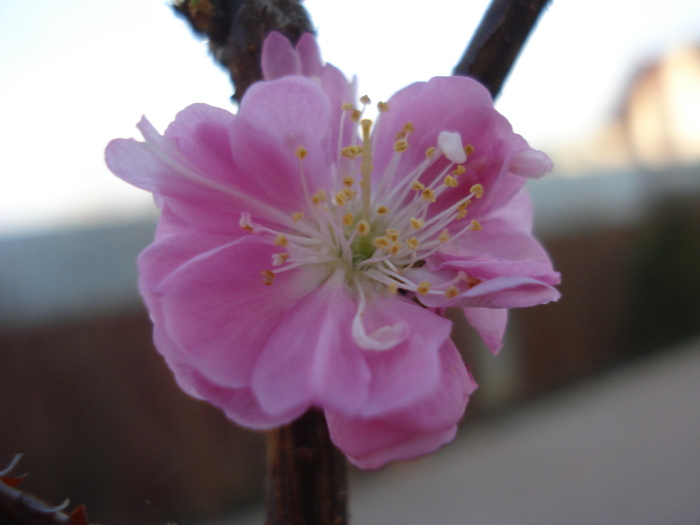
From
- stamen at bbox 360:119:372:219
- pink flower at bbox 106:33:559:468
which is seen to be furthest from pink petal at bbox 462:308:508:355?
stamen at bbox 360:119:372:219

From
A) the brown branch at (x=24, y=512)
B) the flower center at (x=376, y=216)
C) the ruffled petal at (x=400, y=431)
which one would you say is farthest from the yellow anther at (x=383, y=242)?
the brown branch at (x=24, y=512)

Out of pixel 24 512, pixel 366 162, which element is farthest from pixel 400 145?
pixel 24 512

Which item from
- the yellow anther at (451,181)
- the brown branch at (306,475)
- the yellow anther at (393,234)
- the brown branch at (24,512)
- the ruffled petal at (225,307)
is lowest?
the brown branch at (306,475)

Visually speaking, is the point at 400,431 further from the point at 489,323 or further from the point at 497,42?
the point at 497,42

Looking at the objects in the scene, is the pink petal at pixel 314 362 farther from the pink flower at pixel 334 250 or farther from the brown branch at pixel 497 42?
the brown branch at pixel 497 42

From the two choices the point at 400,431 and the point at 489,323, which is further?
the point at 489,323

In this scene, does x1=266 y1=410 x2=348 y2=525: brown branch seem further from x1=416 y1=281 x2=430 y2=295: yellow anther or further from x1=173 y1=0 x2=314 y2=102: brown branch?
x1=173 y1=0 x2=314 y2=102: brown branch
